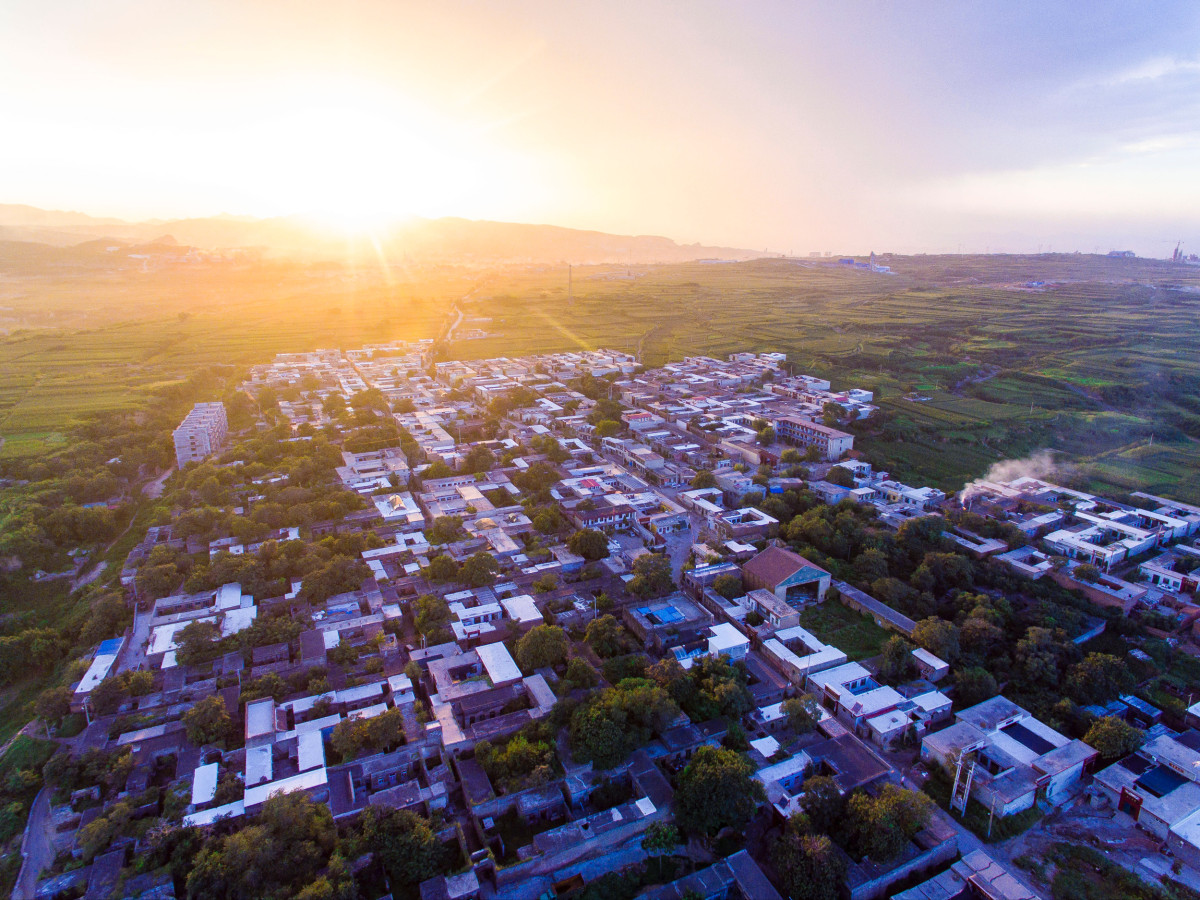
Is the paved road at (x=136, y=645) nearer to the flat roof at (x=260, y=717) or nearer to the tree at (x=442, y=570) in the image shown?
the flat roof at (x=260, y=717)

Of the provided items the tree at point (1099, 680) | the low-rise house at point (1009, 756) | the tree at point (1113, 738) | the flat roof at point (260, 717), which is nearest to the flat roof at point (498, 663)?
the flat roof at point (260, 717)

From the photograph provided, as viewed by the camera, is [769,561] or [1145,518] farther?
[1145,518]

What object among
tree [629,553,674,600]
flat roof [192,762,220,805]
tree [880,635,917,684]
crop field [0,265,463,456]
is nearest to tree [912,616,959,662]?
tree [880,635,917,684]

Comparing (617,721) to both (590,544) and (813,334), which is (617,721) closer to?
(590,544)

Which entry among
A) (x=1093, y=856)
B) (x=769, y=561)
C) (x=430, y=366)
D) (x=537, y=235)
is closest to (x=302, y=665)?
(x=769, y=561)

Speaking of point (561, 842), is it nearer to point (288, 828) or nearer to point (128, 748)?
point (288, 828)
